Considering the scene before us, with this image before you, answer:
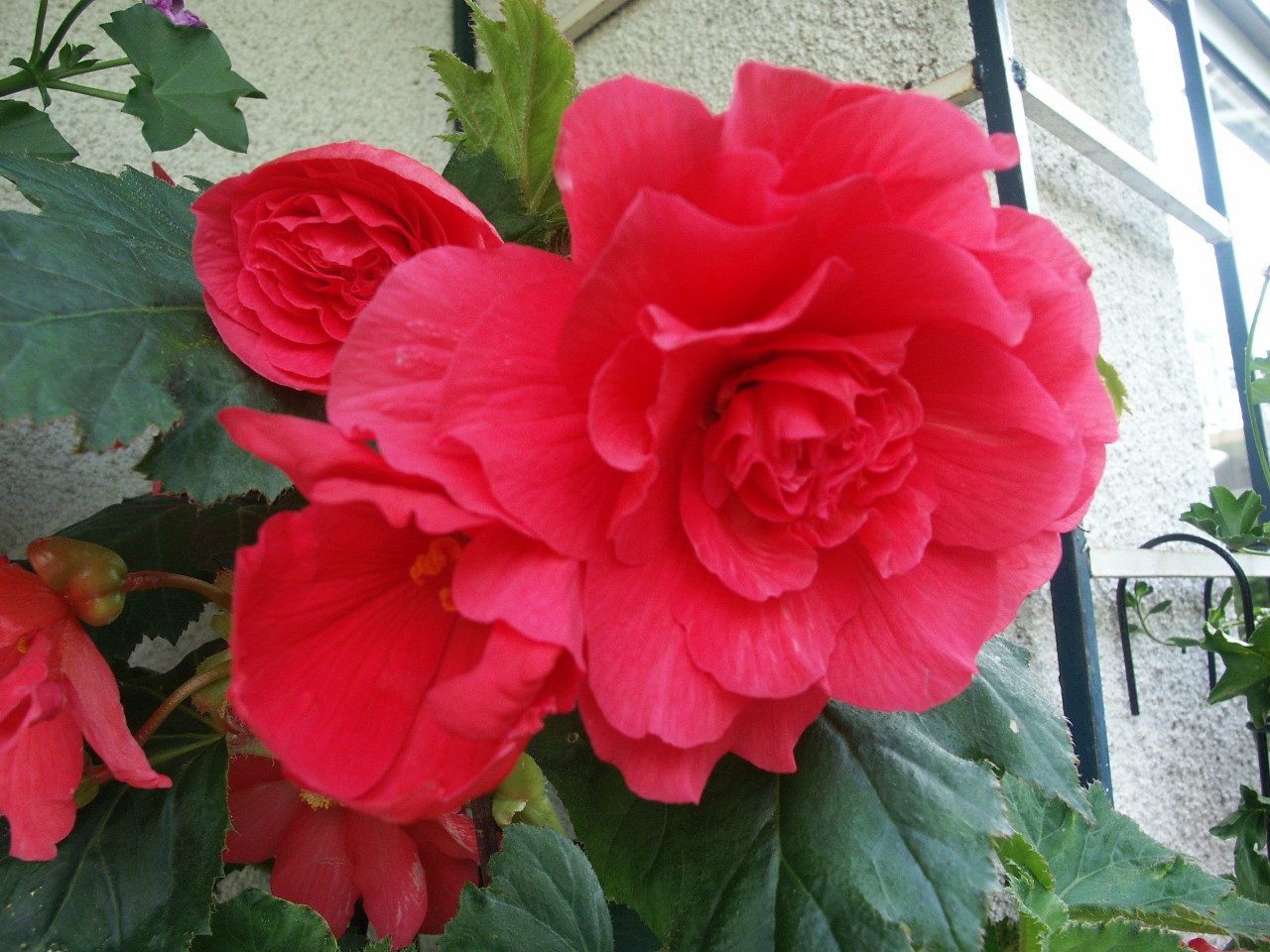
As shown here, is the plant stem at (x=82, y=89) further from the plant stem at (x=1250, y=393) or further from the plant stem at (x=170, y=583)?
the plant stem at (x=1250, y=393)

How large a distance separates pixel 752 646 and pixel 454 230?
0.72 ft

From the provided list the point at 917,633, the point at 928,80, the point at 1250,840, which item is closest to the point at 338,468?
the point at 917,633

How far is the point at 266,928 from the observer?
40 centimetres

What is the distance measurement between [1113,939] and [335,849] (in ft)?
1.46

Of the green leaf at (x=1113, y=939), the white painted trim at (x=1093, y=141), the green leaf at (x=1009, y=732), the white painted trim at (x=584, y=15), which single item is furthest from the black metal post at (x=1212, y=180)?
the green leaf at (x=1009, y=732)

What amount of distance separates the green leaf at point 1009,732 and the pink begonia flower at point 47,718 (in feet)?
0.90

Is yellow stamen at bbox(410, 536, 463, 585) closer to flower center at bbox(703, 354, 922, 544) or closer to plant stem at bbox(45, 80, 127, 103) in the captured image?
flower center at bbox(703, 354, 922, 544)

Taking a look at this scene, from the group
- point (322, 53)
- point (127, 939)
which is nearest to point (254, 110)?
point (322, 53)

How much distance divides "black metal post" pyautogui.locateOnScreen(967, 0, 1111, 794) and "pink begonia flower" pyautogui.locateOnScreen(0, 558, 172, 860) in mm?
726

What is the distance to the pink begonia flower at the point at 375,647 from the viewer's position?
0.17 metres

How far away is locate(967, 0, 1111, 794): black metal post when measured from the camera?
0.73 m

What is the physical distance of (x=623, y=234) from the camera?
18 cm

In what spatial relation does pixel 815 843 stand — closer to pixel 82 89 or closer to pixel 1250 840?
pixel 82 89

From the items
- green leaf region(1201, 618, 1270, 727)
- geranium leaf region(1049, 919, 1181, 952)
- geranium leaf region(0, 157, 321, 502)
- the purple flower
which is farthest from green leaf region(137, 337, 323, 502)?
green leaf region(1201, 618, 1270, 727)
